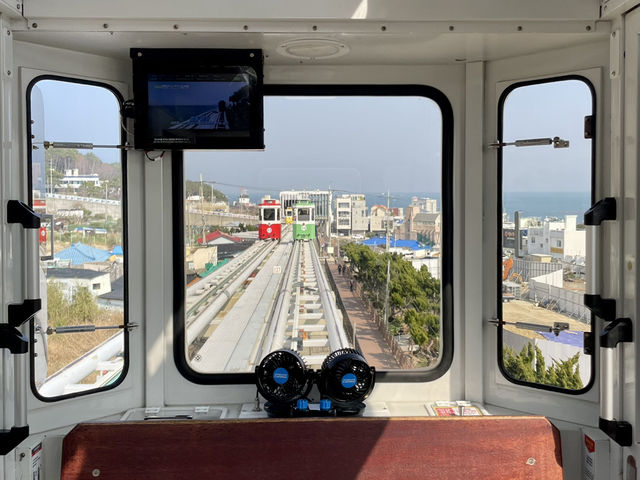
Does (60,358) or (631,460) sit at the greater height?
(60,358)

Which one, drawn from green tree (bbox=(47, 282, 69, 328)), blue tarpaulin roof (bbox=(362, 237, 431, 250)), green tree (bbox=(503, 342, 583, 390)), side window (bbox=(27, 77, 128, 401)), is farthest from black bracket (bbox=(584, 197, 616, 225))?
A: green tree (bbox=(47, 282, 69, 328))

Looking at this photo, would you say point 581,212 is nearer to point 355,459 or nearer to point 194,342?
point 355,459

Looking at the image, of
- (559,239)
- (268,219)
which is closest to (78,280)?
(268,219)

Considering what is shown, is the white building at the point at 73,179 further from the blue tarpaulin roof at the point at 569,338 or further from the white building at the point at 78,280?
the blue tarpaulin roof at the point at 569,338

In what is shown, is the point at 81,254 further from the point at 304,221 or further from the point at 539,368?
the point at 539,368

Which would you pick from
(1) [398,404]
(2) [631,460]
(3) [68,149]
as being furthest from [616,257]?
(3) [68,149]

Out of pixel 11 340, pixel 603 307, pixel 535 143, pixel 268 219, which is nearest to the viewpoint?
pixel 11 340
